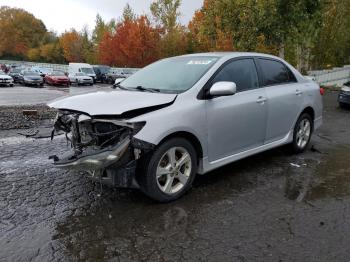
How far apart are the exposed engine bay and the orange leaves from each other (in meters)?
38.6

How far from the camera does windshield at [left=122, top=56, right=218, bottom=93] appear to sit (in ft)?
15.1

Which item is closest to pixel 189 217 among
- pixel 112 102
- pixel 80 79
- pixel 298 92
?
pixel 112 102

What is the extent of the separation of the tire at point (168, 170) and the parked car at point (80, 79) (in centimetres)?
2917

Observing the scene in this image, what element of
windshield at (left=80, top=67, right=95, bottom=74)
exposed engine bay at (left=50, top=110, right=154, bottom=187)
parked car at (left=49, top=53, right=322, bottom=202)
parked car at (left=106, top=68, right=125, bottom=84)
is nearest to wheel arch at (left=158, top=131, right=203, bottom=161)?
parked car at (left=49, top=53, right=322, bottom=202)

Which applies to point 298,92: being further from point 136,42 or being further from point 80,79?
point 136,42

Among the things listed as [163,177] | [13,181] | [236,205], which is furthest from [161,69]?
[13,181]

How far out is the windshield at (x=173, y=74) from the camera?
459cm

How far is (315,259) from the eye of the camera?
123 inches

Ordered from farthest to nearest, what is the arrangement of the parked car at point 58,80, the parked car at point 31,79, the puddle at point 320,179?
the parked car at point 58,80 < the parked car at point 31,79 < the puddle at point 320,179

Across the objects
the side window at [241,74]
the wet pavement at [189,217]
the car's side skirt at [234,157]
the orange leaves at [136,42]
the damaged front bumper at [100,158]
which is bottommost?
the wet pavement at [189,217]

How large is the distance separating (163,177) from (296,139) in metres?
2.99

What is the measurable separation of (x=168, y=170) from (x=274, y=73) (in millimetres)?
2625

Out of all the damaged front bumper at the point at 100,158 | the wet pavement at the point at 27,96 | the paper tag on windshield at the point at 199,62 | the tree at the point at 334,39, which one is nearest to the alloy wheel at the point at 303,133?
the paper tag on windshield at the point at 199,62

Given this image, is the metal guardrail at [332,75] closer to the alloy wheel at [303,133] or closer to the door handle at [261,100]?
the alloy wheel at [303,133]
